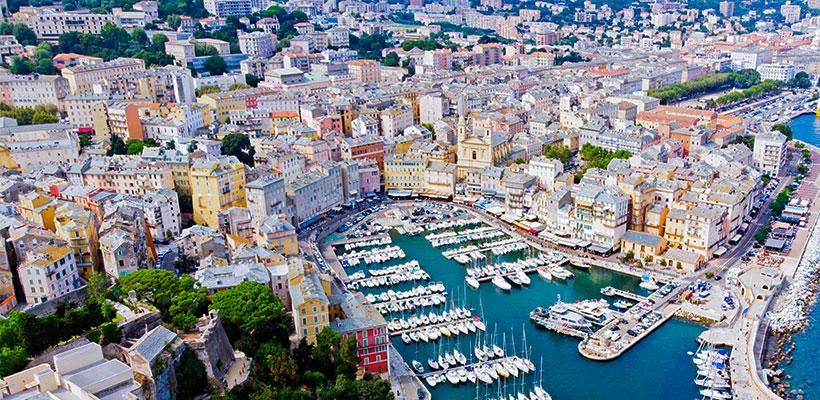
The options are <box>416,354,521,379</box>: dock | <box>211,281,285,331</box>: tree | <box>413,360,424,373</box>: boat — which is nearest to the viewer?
<box>211,281,285,331</box>: tree

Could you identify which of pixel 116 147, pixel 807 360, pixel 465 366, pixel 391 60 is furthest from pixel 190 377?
pixel 391 60

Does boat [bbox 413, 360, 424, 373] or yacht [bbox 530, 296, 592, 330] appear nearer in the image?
boat [bbox 413, 360, 424, 373]

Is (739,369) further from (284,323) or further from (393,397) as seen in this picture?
(284,323)

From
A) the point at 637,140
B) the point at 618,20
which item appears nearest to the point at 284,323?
the point at 637,140

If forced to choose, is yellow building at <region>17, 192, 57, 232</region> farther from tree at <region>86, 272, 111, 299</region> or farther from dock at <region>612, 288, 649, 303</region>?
dock at <region>612, 288, 649, 303</region>

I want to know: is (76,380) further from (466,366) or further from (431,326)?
(431,326)

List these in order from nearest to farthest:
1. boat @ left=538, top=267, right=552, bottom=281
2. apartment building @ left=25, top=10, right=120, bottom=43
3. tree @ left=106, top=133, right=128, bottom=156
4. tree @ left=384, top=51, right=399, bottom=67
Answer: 1. boat @ left=538, top=267, right=552, bottom=281
2. tree @ left=106, top=133, right=128, bottom=156
3. apartment building @ left=25, top=10, right=120, bottom=43
4. tree @ left=384, top=51, right=399, bottom=67

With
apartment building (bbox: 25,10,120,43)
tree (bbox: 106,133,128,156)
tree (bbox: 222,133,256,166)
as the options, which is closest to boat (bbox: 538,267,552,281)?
tree (bbox: 222,133,256,166)

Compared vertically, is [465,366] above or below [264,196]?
below
